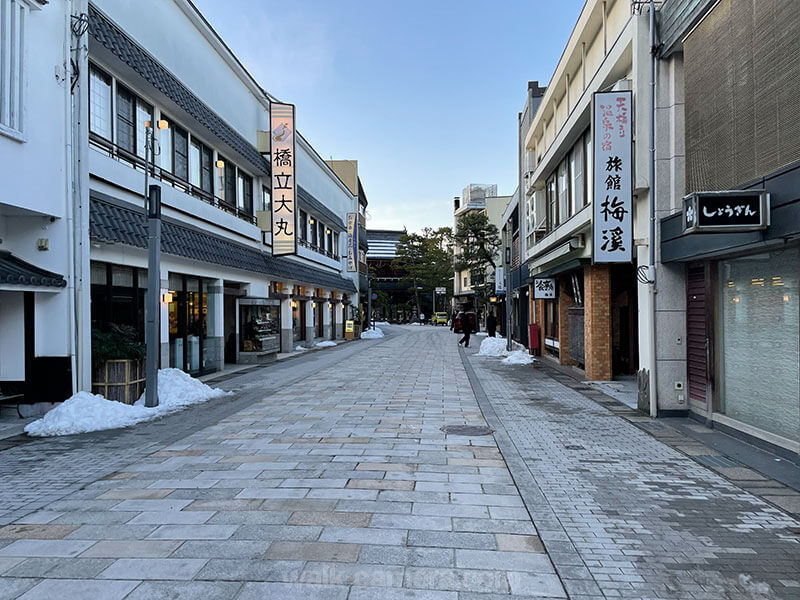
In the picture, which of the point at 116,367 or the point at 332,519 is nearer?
the point at 332,519

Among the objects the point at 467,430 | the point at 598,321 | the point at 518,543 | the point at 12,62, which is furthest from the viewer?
the point at 598,321

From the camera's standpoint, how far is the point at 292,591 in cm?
380

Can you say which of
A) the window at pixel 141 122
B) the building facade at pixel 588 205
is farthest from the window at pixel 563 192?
the window at pixel 141 122

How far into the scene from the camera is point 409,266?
74.1 m

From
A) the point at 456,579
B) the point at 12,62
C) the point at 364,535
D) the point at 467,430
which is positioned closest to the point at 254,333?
the point at 12,62

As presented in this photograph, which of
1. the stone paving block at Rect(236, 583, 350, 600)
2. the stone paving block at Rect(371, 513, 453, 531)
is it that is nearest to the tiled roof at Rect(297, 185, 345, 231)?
the stone paving block at Rect(371, 513, 453, 531)

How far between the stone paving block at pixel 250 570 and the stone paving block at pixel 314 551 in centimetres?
10

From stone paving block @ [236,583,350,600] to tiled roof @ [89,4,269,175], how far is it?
1100 cm

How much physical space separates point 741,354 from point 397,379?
909 centimetres

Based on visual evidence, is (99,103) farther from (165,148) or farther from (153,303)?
(153,303)

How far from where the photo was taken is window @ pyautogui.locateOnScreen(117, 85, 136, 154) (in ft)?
41.7

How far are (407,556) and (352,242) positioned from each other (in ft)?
124

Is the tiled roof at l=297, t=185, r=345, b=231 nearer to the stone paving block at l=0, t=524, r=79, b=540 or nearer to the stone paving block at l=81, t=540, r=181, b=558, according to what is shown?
the stone paving block at l=0, t=524, r=79, b=540

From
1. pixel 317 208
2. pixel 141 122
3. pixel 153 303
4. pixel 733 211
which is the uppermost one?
pixel 317 208
